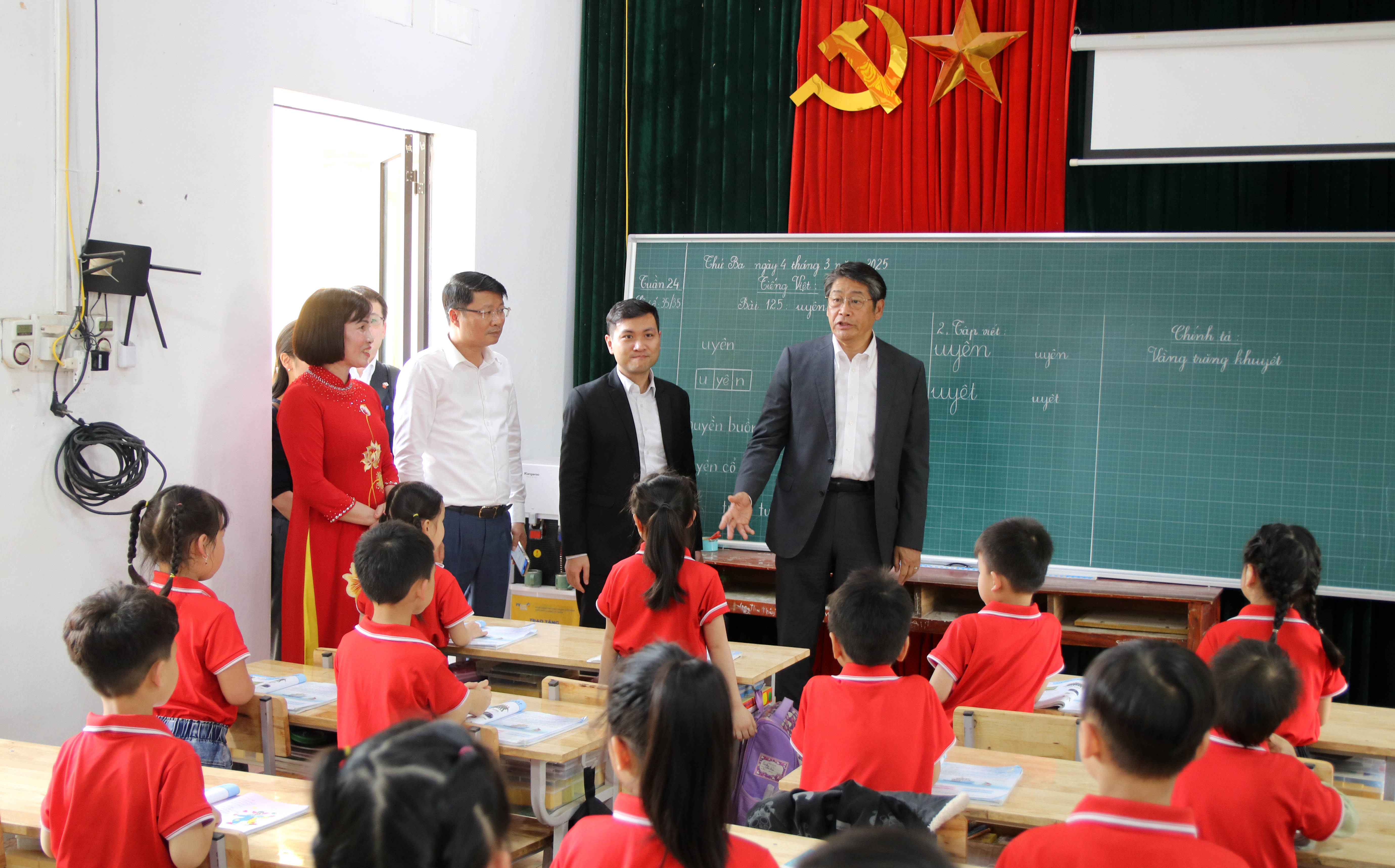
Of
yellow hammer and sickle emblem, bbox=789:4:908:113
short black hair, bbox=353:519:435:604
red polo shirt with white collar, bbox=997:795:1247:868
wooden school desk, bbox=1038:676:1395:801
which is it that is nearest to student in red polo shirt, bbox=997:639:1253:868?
red polo shirt with white collar, bbox=997:795:1247:868

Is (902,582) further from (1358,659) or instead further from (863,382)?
(1358,659)

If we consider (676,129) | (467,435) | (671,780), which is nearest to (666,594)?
(467,435)

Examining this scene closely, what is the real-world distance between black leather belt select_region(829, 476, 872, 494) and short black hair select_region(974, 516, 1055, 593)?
3.22ft

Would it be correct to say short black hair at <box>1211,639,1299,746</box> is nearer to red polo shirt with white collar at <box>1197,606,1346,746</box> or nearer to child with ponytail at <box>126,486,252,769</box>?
red polo shirt with white collar at <box>1197,606,1346,746</box>

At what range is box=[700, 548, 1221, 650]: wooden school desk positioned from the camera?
12.7 ft

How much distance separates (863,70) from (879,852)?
4.55 meters

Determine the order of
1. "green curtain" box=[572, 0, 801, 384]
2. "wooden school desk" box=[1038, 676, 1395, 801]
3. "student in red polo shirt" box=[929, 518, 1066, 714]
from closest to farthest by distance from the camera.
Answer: "wooden school desk" box=[1038, 676, 1395, 801]
"student in red polo shirt" box=[929, 518, 1066, 714]
"green curtain" box=[572, 0, 801, 384]

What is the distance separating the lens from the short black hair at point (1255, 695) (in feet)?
5.68

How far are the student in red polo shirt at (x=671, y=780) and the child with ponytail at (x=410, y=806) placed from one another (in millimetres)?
331

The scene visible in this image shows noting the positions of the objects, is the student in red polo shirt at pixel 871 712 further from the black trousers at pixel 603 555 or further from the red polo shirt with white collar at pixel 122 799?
the black trousers at pixel 603 555

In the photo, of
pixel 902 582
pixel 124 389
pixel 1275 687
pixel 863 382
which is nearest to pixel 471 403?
pixel 124 389

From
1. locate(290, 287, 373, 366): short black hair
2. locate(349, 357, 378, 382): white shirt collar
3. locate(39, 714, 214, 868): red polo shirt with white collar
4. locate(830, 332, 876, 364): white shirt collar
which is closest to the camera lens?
locate(39, 714, 214, 868): red polo shirt with white collar

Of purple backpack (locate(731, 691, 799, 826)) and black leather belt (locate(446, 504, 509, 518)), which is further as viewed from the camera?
black leather belt (locate(446, 504, 509, 518))

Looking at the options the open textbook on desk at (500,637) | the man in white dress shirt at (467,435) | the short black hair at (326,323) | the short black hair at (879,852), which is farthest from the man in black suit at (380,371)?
the short black hair at (879,852)
